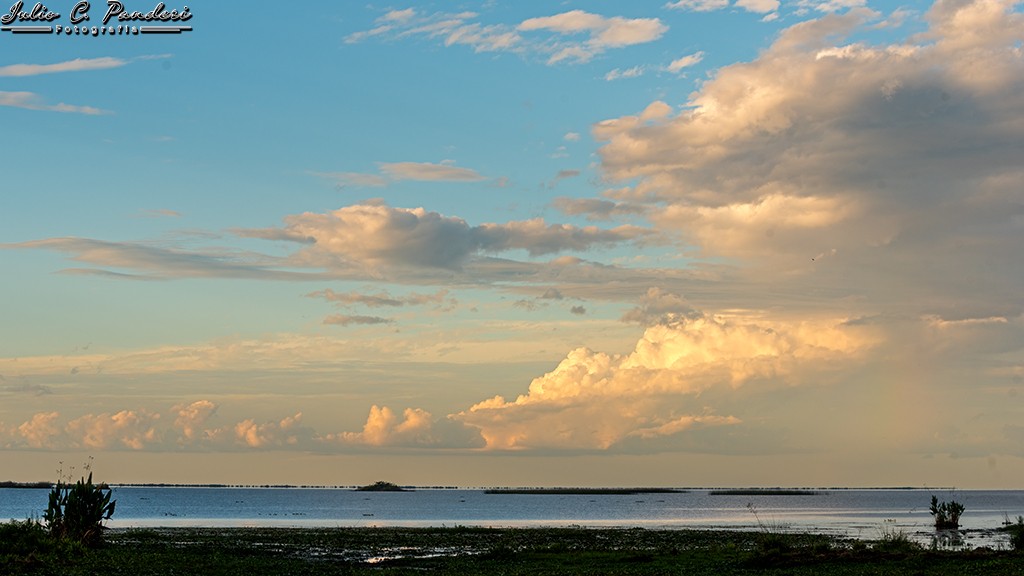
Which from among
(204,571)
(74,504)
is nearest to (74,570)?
(204,571)

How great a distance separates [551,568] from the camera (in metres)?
56.3

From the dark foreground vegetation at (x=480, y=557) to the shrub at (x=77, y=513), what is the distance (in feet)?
4.74

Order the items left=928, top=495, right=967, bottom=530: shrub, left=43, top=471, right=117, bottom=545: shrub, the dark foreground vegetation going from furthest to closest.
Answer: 1. left=928, top=495, right=967, bottom=530: shrub
2. left=43, top=471, right=117, bottom=545: shrub
3. the dark foreground vegetation

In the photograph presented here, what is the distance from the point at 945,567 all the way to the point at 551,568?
20.8 meters

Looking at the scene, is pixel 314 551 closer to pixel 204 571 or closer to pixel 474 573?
pixel 204 571

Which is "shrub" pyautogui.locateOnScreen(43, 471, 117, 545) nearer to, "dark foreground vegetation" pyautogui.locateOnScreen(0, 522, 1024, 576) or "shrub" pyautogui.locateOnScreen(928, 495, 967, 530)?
"dark foreground vegetation" pyautogui.locateOnScreen(0, 522, 1024, 576)

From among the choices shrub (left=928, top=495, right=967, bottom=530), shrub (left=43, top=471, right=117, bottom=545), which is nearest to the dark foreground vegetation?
shrub (left=43, top=471, right=117, bottom=545)

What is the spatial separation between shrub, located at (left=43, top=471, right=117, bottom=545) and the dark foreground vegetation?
1.45 m

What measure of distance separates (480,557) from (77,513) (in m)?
27.9

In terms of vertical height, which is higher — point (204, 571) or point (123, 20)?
point (123, 20)

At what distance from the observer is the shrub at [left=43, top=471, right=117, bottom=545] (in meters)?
67.0

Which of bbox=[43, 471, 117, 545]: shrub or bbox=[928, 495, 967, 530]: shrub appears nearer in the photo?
bbox=[43, 471, 117, 545]: shrub

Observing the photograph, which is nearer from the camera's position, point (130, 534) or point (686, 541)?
point (686, 541)

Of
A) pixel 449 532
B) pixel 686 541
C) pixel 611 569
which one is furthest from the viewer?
pixel 449 532
